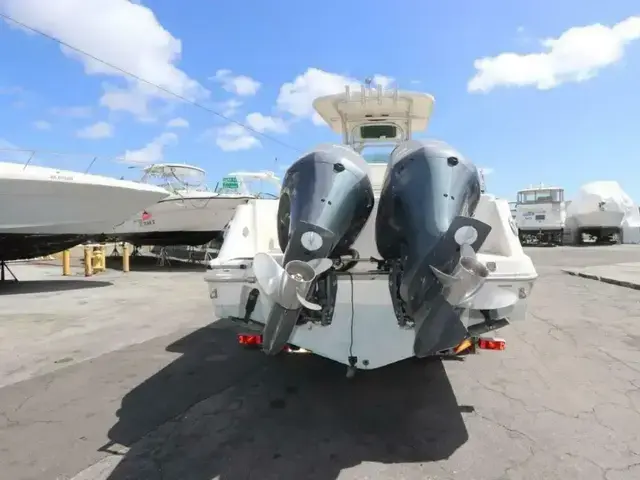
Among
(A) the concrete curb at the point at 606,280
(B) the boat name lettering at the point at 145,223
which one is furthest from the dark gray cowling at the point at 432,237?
(B) the boat name lettering at the point at 145,223

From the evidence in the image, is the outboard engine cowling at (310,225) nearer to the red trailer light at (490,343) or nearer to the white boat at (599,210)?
the red trailer light at (490,343)

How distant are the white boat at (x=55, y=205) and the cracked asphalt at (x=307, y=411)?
554 cm

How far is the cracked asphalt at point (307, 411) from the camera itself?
295cm

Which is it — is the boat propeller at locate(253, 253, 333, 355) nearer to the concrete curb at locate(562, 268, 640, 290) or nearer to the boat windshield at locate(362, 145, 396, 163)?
the boat windshield at locate(362, 145, 396, 163)

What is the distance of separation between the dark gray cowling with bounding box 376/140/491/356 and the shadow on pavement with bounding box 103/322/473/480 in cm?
91

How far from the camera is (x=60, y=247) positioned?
12805mm

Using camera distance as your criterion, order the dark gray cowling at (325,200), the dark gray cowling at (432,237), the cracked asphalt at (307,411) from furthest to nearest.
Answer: the cracked asphalt at (307,411), the dark gray cowling at (325,200), the dark gray cowling at (432,237)

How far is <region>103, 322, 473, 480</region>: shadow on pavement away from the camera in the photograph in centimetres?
299

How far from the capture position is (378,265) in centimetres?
358

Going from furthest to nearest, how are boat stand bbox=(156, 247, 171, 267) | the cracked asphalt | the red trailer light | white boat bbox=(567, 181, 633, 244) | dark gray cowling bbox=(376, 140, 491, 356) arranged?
white boat bbox=(567, 181, 633, 244)
boat stand bbox=(156, 247, 171, 267)
the red trailer light
the cracked asphalt
dark gray cowling bbox=(376, 140, 491, 356)

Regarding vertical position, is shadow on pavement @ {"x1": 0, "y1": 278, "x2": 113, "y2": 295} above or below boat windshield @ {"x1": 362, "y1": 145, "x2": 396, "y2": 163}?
below

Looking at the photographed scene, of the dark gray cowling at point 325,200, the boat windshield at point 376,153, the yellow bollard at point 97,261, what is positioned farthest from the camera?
the yellow bollard at point 97,261

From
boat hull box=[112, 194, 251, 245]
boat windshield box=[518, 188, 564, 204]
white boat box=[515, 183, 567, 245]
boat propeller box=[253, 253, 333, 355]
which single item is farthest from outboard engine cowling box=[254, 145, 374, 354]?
boat windshield box=[518, 188, 564, 204]

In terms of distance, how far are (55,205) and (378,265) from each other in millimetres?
10382
